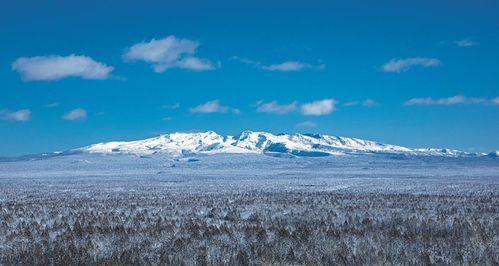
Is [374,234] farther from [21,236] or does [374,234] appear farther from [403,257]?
[21,236]

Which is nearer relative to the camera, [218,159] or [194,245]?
[194,245]

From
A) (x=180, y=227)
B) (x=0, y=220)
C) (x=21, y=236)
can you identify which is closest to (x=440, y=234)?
(x=180, y=227)

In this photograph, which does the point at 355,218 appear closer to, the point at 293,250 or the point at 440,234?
the point at 440,234

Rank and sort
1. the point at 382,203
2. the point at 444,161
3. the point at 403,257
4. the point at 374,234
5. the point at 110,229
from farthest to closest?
the point at 444,161 < the point at 382,203 < the point at 110,229 < the point at 374,234 < the point at 403,257

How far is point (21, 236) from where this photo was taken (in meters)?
14.4

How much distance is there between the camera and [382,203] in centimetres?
2492

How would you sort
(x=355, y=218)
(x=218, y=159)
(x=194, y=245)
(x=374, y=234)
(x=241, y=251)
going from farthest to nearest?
(x=218, y=159) → (x=355, y=218) → (x=374, y=234) → (x=194, y=245) → (x=241, y=251)

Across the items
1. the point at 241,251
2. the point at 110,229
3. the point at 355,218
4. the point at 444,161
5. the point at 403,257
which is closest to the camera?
the point at 403,257

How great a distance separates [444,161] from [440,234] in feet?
565

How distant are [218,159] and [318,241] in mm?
179788

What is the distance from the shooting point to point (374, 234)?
13.9 meters

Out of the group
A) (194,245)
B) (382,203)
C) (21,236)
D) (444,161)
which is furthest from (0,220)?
(444,161)

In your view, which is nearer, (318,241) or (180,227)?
(318,241)

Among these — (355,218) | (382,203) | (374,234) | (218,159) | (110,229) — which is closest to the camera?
(374,234)
